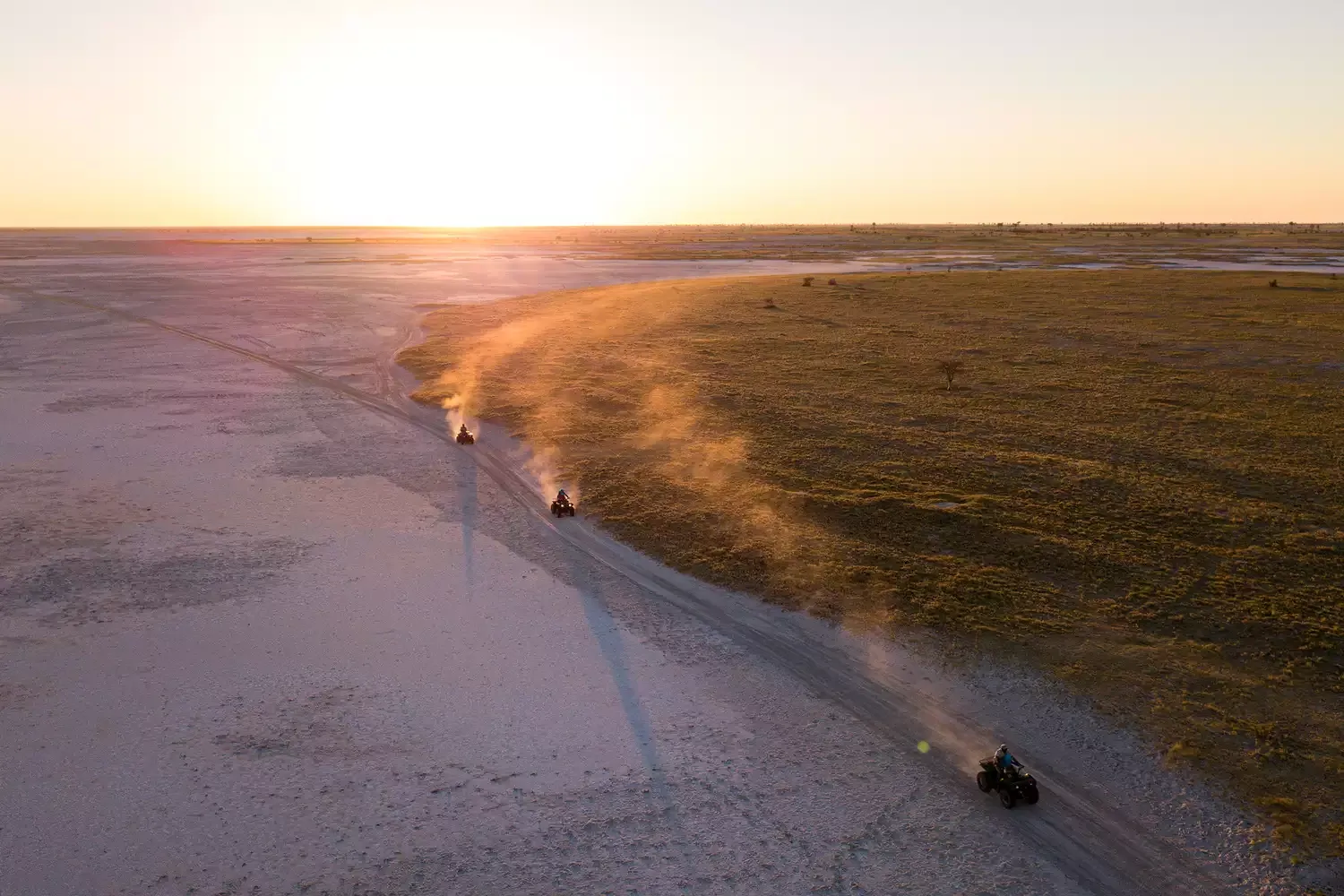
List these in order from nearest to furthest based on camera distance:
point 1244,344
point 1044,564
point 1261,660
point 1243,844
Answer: point 1243,844 → point 1261,660 → point 1044,564 → point 1244,344

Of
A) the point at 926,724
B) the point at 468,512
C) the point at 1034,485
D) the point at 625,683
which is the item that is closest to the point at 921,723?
the point at 926,724

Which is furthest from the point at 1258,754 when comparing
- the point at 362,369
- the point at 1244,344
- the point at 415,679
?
the point at 362,369

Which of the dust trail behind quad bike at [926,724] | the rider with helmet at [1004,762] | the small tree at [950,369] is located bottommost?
the dust trail behind quad bike at [926,724]

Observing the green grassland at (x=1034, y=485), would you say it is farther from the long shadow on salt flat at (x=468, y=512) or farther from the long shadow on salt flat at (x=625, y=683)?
the long shadow on salt flat at (x=468, y=512)

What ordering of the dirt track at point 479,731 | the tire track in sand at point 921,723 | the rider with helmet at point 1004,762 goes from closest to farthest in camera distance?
the tire track in sand at point 921,723
the dirt track at point 479,731
the rider with helmet at point 1004,762

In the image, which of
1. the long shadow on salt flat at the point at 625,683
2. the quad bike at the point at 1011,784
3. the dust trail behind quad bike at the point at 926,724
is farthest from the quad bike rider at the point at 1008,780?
the long shadow on salt flat at the point at 625,683

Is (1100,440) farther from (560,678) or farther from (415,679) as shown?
(415,679)

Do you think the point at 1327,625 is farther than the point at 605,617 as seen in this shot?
No
